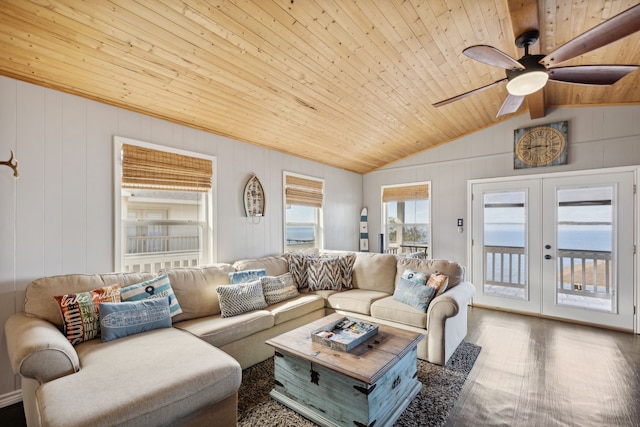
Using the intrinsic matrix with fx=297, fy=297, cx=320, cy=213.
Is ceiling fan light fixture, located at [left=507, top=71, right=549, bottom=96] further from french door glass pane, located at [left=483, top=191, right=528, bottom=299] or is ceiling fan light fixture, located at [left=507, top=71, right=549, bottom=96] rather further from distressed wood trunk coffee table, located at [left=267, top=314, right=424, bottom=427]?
french door glass pane, located at [left=483, top=191, right=528, bottom=299]

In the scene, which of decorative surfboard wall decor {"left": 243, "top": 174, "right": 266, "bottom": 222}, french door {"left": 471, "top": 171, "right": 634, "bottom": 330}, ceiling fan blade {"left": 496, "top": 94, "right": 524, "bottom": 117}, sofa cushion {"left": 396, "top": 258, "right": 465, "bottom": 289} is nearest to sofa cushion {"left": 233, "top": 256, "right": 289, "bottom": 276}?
decorative surfboard wall decor {"left": 243, "top": 174, "right": 266, "bottom": 222}

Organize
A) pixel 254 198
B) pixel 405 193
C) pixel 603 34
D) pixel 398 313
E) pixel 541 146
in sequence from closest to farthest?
pixel 603 34
pixel 398 313
pixel 254 198
pixel 541 146
pixel 405 193

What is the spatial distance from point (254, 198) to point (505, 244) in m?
3.91

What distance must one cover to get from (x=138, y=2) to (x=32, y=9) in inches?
Result: 23.9

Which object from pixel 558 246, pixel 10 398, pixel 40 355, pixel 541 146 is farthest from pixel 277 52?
pixel 558 246

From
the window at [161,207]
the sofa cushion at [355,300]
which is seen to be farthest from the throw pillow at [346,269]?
the window at [161,207]

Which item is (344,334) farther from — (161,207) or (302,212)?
(302,212)

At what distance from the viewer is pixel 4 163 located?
85.4 inches

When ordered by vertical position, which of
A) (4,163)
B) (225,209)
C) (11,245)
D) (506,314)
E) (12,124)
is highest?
(12,124)

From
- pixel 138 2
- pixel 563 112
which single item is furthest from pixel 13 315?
pixel 563 112

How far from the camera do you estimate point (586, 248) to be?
4059 mm

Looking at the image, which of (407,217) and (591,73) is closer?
(591,73)

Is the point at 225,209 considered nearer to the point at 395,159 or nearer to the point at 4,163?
the point at 4,163

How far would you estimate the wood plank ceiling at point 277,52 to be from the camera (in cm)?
197
